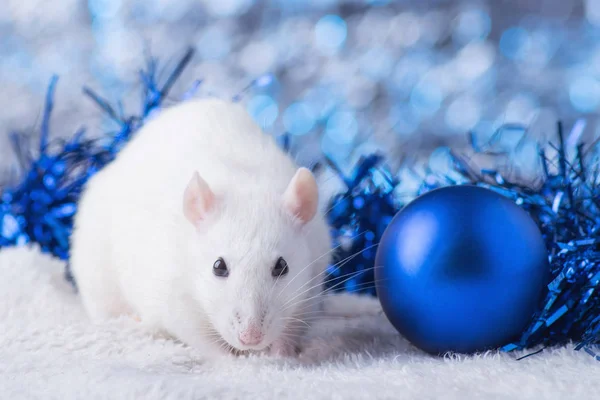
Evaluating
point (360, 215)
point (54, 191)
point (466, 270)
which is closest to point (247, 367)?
point (466, 270)

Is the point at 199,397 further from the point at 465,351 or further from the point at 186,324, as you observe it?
the point at 465,351

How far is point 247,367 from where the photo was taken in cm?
159

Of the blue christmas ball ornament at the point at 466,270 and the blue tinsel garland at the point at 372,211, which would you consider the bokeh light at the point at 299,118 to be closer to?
the blue tinsel garland at the point at 372,211

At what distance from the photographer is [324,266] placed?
72.9 inches

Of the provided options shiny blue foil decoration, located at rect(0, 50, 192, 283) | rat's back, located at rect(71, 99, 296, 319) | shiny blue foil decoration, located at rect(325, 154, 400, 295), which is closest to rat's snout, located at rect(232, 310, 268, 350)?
rat's back, located at rect(71, 99, 296, 319)

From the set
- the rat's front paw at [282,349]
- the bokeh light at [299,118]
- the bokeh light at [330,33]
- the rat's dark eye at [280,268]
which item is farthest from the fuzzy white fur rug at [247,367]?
the bokeh light at [330,33]

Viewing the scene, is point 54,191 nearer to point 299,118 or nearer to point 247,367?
point 247,367

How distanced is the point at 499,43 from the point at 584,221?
189 cm

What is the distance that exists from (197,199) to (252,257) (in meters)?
0.19

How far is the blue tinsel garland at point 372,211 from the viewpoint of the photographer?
67.2 inches

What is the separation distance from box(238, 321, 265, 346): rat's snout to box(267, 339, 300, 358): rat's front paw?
0.64 ft

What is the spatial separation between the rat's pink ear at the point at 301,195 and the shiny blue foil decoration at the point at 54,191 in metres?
0.99

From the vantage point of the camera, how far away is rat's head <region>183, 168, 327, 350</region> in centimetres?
156

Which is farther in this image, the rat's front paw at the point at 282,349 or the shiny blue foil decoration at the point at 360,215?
the shiny blue foil decoration at the point at 360,215
